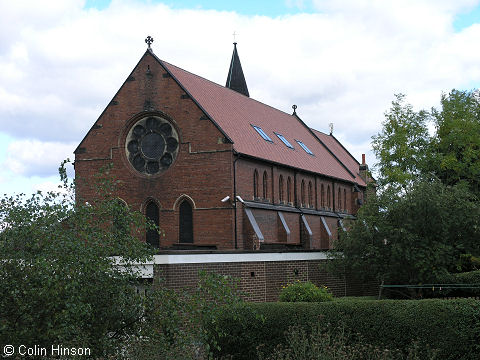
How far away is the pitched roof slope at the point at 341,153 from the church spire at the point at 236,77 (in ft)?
25.1

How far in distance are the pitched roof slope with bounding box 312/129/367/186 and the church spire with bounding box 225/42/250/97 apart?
766 centimetres

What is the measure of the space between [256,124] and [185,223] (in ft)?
34.8

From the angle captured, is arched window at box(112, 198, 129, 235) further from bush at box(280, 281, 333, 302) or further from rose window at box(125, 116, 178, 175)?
rose window at box(125, 116, 178, 175)

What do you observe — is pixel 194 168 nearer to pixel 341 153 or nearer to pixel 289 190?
pixel 289 190

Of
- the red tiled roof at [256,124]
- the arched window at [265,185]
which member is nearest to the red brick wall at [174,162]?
the red tiled roof at [256,124]

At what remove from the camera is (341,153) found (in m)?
61.0

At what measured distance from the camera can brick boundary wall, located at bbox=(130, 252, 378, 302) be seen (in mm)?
24016

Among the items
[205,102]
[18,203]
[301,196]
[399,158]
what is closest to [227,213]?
[205,102]

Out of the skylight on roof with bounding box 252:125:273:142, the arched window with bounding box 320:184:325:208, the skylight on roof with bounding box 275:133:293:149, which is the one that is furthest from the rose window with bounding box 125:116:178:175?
the arched window with bounding box 320:184:325:208

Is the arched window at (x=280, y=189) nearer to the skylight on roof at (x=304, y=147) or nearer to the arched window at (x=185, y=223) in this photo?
the arched window at (x=185, y=223)

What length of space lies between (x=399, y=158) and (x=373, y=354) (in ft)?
105

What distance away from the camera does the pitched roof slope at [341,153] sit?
57.2 m

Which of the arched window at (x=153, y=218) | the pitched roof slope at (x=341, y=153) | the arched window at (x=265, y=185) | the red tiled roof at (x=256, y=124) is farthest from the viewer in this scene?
the pitched roof slope at (x=341, y=153)

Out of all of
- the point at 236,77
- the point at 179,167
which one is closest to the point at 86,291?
the point at 179,167
